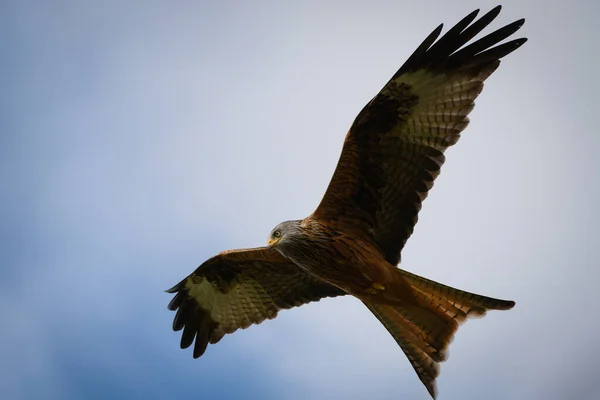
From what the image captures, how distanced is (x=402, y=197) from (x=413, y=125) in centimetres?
88

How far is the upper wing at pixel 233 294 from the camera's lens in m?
10.0

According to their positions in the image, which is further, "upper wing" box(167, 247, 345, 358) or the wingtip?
"upper wing" box(167, 247, 345, 358)

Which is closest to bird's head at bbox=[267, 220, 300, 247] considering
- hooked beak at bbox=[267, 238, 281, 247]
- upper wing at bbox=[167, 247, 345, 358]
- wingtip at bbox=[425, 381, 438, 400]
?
hooked beak at bbox=[267, 238, 281, 247]

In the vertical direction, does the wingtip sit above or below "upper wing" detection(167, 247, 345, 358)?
below

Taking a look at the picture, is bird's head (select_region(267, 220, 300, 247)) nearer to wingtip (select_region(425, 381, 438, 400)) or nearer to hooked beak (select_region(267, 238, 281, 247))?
hooked beak (select_region(267, 238, 281, 247))

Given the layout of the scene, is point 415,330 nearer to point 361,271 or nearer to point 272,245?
point 361,271

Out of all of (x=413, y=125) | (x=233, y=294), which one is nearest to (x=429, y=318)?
(x=413, y=125)

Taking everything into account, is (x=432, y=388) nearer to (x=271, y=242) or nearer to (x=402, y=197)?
(x=402, y=197)

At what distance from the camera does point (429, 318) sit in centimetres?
848

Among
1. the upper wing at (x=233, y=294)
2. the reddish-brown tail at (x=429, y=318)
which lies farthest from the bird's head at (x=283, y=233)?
the reddish-brown tail at (x=429, y=318)

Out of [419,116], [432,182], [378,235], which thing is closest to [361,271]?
[378,235]

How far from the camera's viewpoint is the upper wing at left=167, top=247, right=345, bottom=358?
32.9 ft

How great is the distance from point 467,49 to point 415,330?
3.32m

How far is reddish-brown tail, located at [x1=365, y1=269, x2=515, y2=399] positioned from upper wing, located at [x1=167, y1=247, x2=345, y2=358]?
144cm
